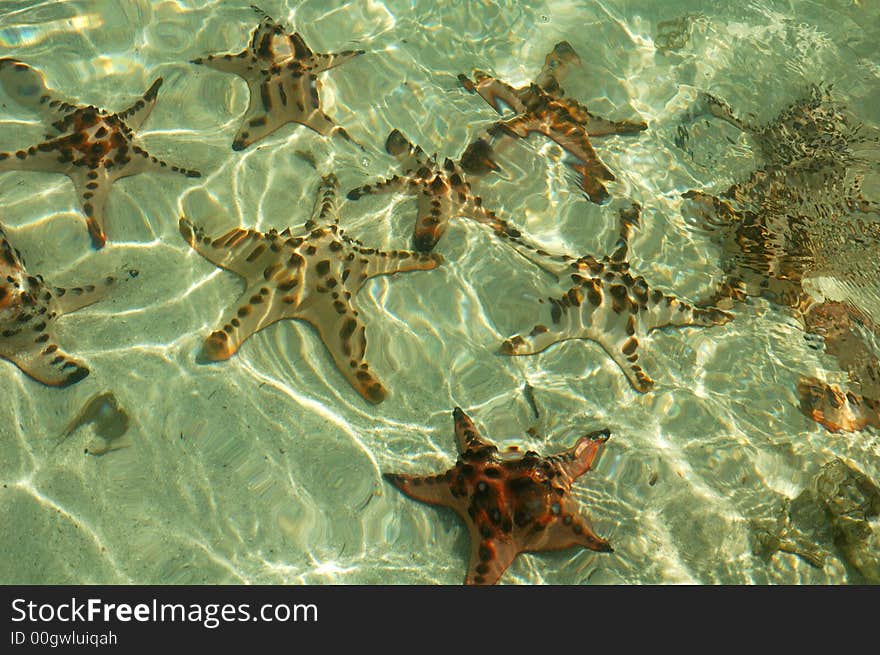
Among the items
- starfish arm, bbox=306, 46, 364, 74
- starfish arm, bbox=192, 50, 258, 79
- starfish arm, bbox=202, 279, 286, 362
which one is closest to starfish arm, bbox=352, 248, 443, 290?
starfish arm, bbox=202, 279, 286, 362

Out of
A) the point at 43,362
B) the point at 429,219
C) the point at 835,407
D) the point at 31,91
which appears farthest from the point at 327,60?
the point at 835,407

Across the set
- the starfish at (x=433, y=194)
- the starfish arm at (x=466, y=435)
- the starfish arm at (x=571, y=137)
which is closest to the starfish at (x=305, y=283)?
the starfish at (x=433, y=194)

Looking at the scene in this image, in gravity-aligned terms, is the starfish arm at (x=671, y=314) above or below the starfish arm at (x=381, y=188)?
below

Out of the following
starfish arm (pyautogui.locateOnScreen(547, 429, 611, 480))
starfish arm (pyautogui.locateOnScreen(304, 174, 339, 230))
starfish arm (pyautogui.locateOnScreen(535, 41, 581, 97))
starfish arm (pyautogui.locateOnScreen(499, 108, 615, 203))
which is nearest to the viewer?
starfish arm (pyautogui.locateOnScreen(547, 429, 611, 480))

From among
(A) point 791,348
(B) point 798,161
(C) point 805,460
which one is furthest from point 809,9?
(C) point 805,460

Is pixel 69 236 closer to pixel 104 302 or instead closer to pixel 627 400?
pixel 104 302

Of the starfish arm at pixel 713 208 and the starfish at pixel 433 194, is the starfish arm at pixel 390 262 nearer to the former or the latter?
the starfish at pixel 433 194

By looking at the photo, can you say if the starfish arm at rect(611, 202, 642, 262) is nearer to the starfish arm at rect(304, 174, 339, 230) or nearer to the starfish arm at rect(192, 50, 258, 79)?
the starfish arm at rect(304, 174, 339, 230)
